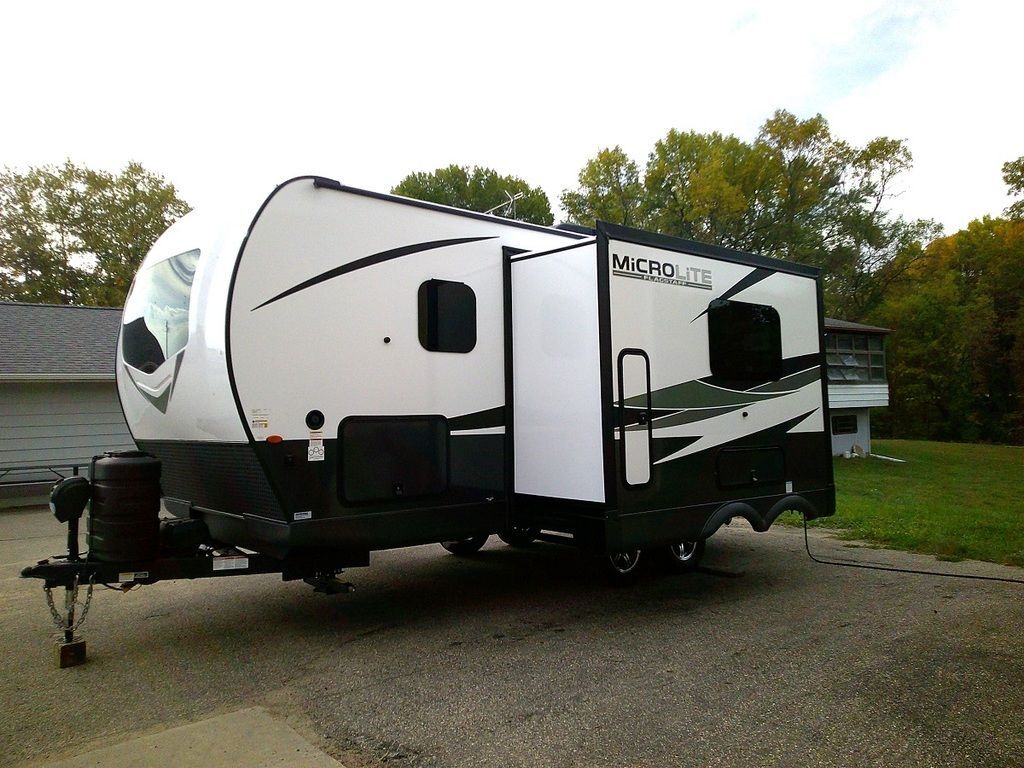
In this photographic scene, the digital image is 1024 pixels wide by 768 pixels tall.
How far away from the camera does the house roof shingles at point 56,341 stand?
12789 millimetres

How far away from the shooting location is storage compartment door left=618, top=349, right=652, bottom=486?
5438mm

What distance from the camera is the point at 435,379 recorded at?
5453mm

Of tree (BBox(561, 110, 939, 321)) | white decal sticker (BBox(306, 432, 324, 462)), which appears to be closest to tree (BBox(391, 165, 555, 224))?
tree (BBox(561, 110, 939, 321))

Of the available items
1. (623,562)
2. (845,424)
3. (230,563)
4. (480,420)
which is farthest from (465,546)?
(845,424)

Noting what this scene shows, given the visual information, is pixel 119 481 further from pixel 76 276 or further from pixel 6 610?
pixel 76 276

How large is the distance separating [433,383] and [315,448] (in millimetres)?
1001

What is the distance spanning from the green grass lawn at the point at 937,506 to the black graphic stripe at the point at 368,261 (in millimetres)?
6018

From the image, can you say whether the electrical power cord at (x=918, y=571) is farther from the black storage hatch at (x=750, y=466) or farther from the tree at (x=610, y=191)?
the tree at (x=610, y=191)

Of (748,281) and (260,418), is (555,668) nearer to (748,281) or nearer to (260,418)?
(260,418)

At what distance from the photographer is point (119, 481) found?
15.2ft

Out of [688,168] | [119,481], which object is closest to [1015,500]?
[119,481]

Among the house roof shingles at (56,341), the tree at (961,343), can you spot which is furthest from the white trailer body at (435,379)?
the tree at (961,343)

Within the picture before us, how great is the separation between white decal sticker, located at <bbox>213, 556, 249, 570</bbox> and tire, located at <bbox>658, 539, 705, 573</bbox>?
3.55m

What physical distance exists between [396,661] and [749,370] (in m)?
3.73
